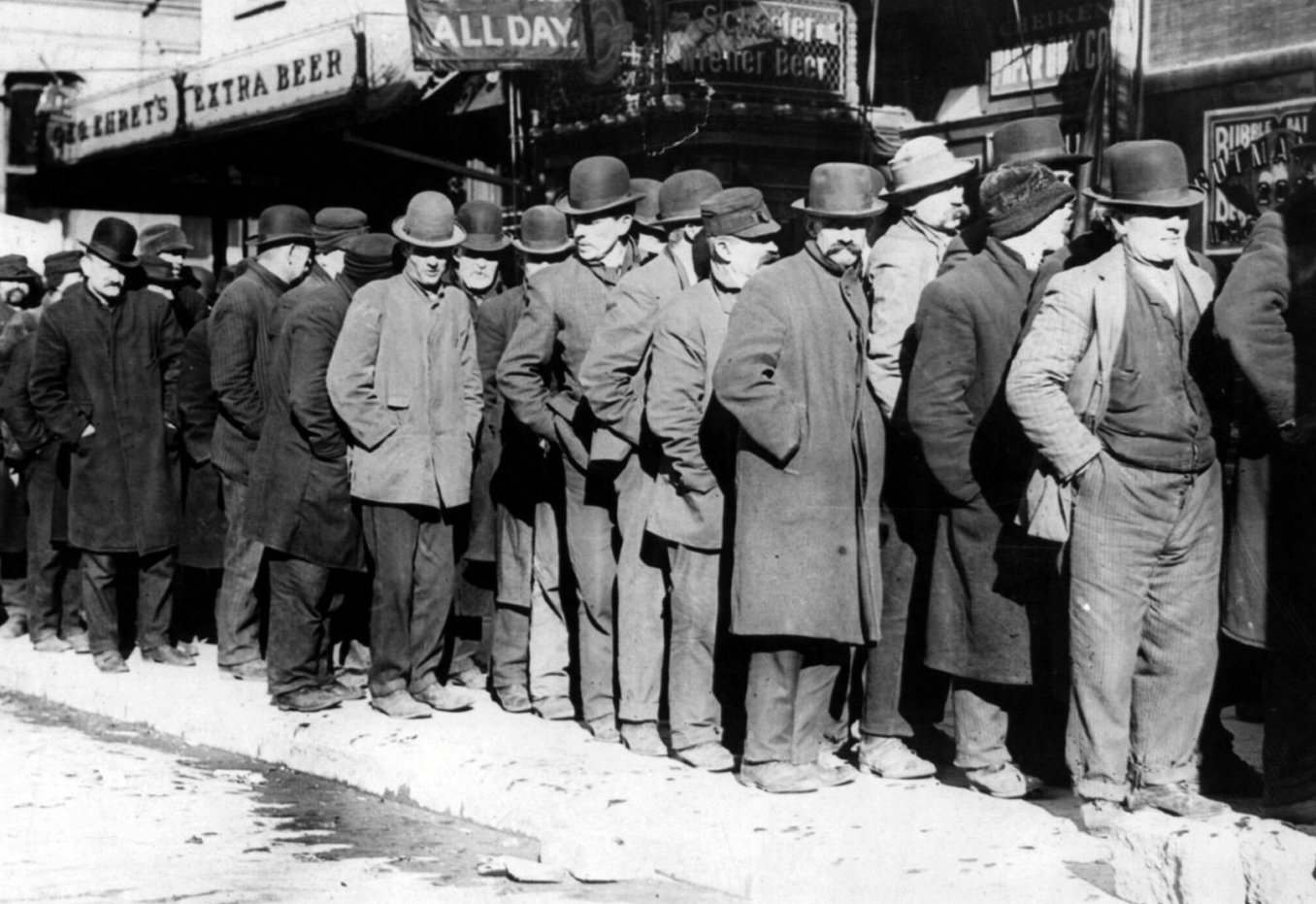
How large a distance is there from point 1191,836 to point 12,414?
6911 mm

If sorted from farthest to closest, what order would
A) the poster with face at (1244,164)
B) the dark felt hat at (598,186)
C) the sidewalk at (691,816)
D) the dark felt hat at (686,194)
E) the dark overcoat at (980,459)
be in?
1. the poster with face at (1244,164)
2. the dark felt hat at (598,186)
3. the dark felt hat at (686,194)
4. the dark overcoat at (980,459)
5. the sidewalk at (691,816)

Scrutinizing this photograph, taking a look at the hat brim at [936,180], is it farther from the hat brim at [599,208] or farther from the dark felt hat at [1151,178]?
the hat brim at [599,208]

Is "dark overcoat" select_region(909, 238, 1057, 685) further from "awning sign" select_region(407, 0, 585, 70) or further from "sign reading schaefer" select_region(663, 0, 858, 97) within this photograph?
"awning sign" select_region(407, 0, 585, 70)

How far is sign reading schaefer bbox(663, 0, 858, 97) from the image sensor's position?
12.3 meters

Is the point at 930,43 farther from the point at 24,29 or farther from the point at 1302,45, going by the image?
the point at 24,29

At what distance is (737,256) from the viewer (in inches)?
247

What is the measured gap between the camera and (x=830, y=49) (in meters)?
12.4

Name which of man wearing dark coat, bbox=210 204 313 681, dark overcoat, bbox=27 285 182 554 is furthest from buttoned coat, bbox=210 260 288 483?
dark overcoat, bbox=27 285 182 554

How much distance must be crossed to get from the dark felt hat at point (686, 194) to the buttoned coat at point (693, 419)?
57 cm

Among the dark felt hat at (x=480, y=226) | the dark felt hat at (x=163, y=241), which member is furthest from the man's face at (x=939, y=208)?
the dark felt hat at (x=163, y=241)

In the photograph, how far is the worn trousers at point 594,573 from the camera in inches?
275

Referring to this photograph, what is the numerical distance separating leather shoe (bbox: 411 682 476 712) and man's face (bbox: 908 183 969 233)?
2864mm

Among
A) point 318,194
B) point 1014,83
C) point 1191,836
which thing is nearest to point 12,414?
point 1014,83

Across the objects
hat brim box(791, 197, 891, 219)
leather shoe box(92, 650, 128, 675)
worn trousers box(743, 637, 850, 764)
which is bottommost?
leather shoe box(92, 650, 128, 675)
